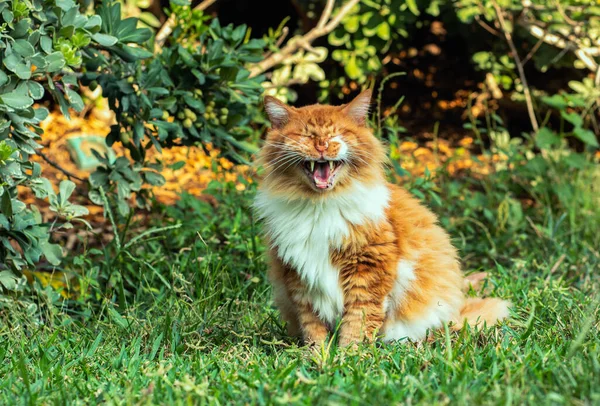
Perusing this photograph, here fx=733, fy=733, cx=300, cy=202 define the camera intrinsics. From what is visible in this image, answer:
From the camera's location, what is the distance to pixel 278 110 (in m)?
3.29

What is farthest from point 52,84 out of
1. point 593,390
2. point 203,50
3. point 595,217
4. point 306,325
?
point 595,217

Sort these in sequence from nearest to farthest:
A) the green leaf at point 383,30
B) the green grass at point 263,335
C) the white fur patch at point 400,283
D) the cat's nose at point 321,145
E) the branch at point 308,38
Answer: the green grass at point 263,335, the cat's nose at point 321,145, the white fur patch at point 400,283, the branch at point 308,38, the green leaf at point 383,30

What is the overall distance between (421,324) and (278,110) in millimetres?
1149

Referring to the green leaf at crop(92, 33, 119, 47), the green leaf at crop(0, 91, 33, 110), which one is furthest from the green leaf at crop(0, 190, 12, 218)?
the green leaf at crop(92, 33, 119, 47)

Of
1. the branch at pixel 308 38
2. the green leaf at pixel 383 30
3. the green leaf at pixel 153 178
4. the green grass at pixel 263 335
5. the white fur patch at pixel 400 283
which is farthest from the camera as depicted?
the green leaf at pixel 383 30

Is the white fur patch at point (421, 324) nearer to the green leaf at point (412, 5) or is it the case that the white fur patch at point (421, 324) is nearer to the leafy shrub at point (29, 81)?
the leafy shrub at point (29, 81)

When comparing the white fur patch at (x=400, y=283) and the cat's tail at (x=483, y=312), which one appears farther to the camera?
the cat's tail at (x=483, y=312)

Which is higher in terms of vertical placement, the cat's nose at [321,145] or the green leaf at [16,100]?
the green leaf at [16,100]

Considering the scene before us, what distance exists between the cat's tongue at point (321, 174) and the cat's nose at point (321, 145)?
11 cm

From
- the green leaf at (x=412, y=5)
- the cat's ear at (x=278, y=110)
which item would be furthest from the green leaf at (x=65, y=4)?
the green leaf at (x=412, y=5)

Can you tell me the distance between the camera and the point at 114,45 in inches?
148

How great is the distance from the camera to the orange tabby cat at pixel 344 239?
3.17 meters

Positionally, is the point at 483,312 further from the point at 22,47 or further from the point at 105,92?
the point at 22,47

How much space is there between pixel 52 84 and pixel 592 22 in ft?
13.9
